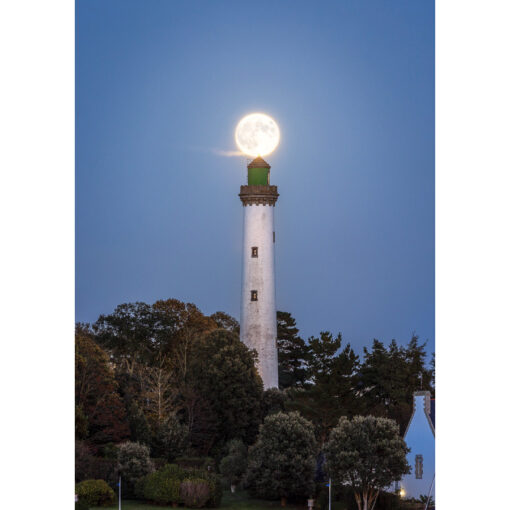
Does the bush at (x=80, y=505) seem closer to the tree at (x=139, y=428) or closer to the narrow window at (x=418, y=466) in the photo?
the tree at (x=139, y=428)

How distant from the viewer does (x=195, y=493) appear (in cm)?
2745

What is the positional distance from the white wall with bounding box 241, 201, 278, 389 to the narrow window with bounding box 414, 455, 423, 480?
10.8 m

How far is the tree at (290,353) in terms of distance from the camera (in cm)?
4325

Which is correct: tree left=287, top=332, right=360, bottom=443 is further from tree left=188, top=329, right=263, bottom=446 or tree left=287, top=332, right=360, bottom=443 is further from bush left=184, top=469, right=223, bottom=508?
bush left=184, top=469, right=223, bottom=508

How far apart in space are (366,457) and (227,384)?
8327 millimetres

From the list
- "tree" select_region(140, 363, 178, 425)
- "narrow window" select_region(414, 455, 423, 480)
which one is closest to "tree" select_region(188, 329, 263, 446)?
"tree" select_region(140, 363, 178, 425)

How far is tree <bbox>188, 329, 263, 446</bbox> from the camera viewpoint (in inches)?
1304

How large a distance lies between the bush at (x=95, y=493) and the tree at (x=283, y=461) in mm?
3864
